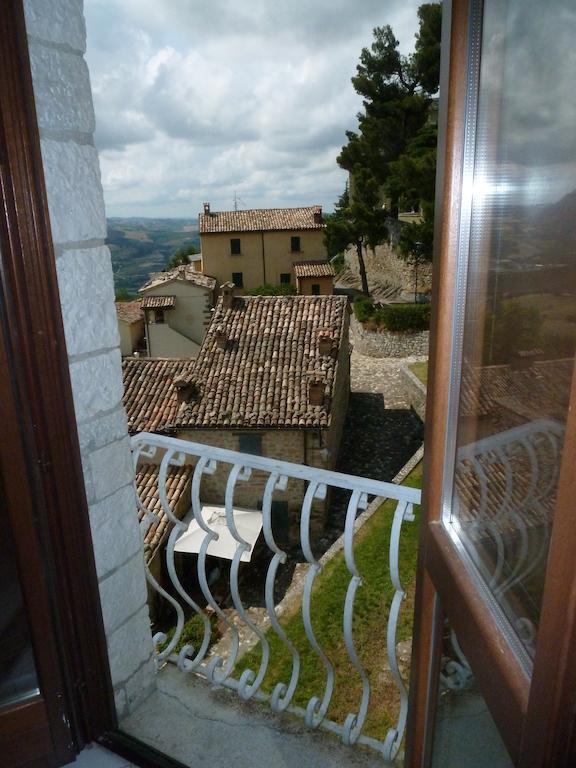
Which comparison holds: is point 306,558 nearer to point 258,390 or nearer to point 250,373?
point 258,390

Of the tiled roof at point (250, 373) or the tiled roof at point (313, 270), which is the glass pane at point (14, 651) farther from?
the tiled roof at point (313, 270)

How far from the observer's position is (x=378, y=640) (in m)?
6.98

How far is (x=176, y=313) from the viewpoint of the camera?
78.0 feet

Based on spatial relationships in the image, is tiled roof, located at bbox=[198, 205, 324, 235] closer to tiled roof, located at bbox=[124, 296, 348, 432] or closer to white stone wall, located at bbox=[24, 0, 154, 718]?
tiled roof, located at bbox=[124, 296, 348, 432]

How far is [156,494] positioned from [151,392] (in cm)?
357

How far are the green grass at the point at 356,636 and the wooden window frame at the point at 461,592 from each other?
16.1 feet

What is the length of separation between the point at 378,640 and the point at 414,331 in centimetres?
1490

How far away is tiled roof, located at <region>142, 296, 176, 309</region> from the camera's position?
22.9 metres

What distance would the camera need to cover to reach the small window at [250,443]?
1231 cm

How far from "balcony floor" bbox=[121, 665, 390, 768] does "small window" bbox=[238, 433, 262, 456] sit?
10410mm

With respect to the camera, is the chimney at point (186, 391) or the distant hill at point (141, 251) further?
the distant hill at point (141, 251)

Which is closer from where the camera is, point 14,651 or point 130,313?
point 14,651

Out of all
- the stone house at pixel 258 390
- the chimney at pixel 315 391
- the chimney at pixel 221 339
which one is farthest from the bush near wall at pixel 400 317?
the chimney at pixel 315 391

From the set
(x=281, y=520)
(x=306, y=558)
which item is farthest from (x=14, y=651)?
(x=281, y=520)
